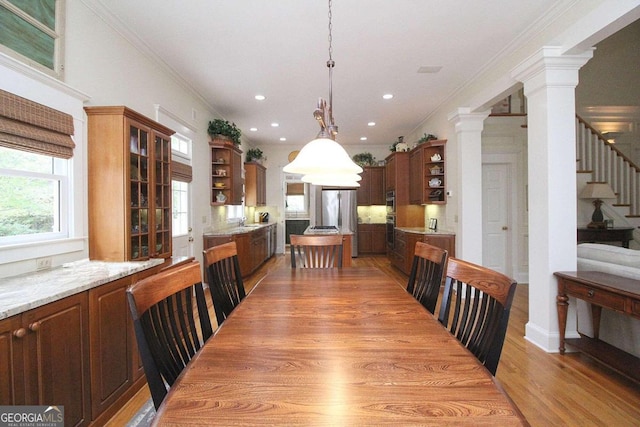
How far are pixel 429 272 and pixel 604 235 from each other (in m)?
4.28

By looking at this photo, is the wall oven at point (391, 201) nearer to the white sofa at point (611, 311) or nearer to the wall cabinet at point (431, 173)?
the wall cabinet at point (431, 173)

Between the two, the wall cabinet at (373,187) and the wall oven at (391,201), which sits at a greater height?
the wall cabinet at (373,187)

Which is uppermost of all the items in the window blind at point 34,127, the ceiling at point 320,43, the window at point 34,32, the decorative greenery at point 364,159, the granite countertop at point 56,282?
the ceiling at point 320,43

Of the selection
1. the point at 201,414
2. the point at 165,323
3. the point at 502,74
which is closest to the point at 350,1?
the point at 502,74

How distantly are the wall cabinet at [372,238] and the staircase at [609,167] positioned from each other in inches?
174

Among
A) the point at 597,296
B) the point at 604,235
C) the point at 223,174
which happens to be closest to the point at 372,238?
the point at 223,174

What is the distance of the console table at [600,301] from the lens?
2.06 m

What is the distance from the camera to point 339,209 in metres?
8.12

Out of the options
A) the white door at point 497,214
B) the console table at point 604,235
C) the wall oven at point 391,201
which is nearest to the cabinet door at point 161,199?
the wall oven at point 391,201

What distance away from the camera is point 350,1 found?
2.56 meters

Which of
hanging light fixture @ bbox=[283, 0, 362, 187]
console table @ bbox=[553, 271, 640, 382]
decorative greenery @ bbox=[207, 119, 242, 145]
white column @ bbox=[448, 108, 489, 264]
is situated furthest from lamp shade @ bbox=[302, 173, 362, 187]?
decorative greenery @ bbox=[207, 119, 242, 145]

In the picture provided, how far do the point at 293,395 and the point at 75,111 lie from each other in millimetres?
2604

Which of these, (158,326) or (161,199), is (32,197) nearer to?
→ (161,199)

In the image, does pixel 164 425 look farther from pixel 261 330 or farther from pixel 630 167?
pixel 630 167
